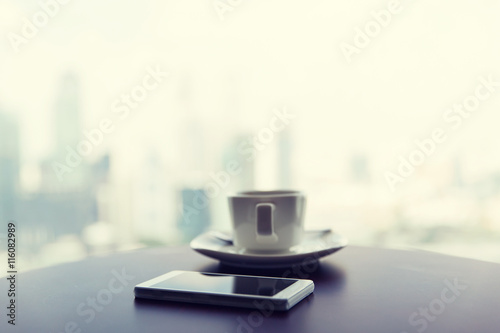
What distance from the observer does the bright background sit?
2.09 m

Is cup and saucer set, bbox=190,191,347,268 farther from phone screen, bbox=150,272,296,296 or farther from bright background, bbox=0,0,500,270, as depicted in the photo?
bright background, bbox=0,0,500,270

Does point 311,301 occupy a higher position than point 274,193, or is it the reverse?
point 274,193

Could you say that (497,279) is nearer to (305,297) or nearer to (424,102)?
(305,297)

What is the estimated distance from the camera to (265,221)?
0.68 metres

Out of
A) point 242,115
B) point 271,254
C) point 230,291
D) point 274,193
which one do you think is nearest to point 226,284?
point 230,291

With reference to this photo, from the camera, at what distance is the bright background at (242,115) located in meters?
2.09

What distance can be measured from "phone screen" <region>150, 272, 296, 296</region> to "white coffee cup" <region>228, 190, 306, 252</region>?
0.16 metres

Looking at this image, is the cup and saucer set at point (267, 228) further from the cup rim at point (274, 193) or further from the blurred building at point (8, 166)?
the blurred building at point (8, 166)

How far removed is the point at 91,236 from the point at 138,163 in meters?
0.47

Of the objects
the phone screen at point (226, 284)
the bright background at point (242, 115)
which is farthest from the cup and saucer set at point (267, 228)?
the bright background at point (242, 115)

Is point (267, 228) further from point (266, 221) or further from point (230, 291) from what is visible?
point (230, 291)

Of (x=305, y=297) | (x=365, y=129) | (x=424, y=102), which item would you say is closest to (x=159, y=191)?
(x=365, y=129)

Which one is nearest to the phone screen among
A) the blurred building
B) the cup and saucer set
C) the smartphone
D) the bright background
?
the smartphone

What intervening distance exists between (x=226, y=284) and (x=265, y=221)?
7.8 inches
